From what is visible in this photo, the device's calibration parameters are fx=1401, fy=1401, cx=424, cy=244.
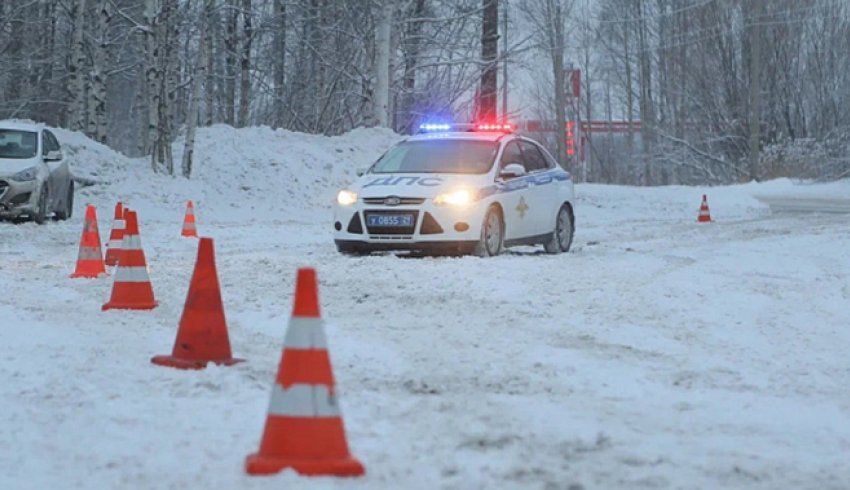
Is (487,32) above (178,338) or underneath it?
above

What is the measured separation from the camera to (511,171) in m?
15.4

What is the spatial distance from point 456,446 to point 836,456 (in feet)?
4.80

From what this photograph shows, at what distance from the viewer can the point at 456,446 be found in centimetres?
529

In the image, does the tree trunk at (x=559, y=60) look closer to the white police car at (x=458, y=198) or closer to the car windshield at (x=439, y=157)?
the white police car at (x=458, y=198)

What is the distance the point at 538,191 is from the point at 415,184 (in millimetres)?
2010

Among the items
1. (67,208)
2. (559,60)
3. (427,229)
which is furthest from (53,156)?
(559,60)

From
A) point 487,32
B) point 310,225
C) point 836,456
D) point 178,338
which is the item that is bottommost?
point 836,456

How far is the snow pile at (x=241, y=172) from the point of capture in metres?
27.8

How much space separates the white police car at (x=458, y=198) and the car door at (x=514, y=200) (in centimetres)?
1

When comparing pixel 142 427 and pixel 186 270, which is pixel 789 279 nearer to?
pixel 186 270

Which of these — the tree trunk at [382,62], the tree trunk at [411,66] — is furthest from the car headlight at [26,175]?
the tree trunk at [411,66]

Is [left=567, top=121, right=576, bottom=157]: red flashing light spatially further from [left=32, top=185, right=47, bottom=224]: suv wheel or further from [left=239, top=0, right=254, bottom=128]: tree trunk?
[left=32, top=185, right=47, bottom=224]: suv wheel

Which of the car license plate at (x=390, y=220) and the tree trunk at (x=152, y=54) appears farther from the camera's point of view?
the tree trunk at (x=152, y=54)

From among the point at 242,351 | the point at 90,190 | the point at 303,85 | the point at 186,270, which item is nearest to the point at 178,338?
the point at 242,351
